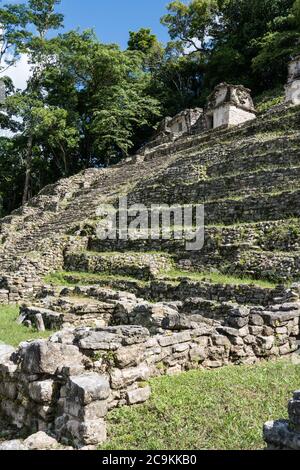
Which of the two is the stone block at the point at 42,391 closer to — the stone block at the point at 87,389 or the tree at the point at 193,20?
the stone block at the point at 87,389

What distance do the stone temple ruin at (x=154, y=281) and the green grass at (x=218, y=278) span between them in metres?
0.08

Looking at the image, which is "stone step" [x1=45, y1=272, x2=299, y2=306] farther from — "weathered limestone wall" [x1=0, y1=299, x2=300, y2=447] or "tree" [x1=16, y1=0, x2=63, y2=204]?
"tree" [x1=16, y1=0, x2=63, y2=204]

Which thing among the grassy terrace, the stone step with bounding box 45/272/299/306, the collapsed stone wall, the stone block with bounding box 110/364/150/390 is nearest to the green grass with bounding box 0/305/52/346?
the stone step with bounding box 45/272/299/306

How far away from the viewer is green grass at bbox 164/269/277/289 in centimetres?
1190

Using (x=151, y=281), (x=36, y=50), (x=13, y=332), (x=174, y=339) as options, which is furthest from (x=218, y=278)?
(x=36, y=50)

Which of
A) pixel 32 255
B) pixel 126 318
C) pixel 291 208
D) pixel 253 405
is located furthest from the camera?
pixel 32 255

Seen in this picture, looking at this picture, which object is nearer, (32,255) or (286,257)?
(286,257)

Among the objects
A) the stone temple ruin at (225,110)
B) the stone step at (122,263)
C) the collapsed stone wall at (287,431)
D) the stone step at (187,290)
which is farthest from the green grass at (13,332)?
the stone temple ruin at (225,110)

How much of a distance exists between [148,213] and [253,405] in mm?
14668

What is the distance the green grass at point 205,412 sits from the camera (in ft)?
15.2

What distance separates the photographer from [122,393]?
549 centimetres
